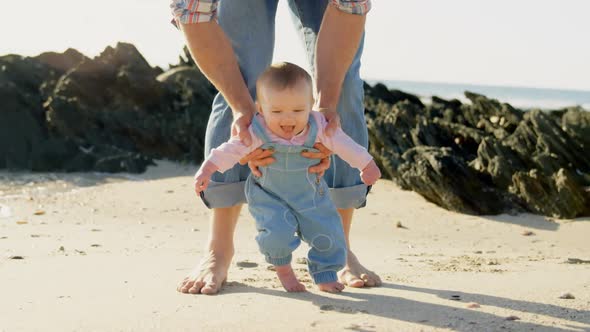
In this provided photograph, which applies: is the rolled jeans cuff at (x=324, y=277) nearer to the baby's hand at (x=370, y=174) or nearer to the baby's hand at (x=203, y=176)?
the baby's hand at (x=370, y=174)

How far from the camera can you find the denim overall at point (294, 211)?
362 cm

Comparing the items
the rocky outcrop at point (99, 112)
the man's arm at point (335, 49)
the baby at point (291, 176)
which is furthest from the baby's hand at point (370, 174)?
the rocky outcrop at point (99, 112)

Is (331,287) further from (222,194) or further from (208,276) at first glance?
(222,194)

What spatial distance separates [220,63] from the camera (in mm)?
3746

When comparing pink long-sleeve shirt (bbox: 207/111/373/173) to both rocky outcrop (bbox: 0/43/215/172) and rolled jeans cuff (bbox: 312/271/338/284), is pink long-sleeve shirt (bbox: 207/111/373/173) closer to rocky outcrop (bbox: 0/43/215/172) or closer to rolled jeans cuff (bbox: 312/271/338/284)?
rolled jeans cuff (bbox: 312/271/338/284)

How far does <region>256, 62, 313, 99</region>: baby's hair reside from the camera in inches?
139

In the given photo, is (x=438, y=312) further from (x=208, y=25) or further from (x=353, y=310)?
(x=208, y=25)

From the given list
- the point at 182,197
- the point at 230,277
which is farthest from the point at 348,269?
the point at 182,197

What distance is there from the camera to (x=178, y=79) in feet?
35.3

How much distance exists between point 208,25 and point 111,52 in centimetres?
747

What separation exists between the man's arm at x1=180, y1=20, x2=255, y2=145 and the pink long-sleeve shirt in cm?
8

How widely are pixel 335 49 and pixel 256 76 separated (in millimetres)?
396

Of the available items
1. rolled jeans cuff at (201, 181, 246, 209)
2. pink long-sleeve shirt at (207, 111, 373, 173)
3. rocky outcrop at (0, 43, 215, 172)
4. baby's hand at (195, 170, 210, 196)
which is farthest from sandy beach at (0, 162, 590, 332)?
rocky outcrop at (0, 43, 215, 172)

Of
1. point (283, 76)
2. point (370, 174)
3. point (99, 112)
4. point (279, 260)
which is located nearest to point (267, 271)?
point (279, 260)
